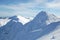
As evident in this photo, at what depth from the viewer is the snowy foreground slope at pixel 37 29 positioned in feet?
470

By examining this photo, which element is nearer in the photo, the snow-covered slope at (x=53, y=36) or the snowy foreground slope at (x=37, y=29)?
the snow-covered slope at (x=53, y=36)

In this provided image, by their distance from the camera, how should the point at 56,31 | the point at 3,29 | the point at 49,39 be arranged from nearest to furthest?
the point at 49,39 < the point at 56,31 < the point at 3,29

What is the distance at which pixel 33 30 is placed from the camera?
161m

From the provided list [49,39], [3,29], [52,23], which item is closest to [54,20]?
[52,23]

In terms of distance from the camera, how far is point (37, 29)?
16025 centimetres

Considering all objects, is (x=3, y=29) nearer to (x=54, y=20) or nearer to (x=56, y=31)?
(x=54, y=20)

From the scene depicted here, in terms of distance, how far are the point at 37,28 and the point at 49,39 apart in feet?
98.8

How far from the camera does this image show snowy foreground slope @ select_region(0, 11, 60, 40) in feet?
470

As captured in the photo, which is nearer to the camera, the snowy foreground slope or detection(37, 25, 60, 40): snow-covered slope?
detection(37, 25, 60, 40): snow-covered slope

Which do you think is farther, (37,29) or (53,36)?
(37,29)

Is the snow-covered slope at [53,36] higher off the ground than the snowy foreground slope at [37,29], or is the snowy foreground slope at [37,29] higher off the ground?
the snowy foreground slope at [37,29]

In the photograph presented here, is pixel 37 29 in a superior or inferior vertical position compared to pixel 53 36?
superior

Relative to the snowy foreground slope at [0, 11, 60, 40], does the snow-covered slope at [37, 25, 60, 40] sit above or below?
below

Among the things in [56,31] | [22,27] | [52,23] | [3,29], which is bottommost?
[56,31]
